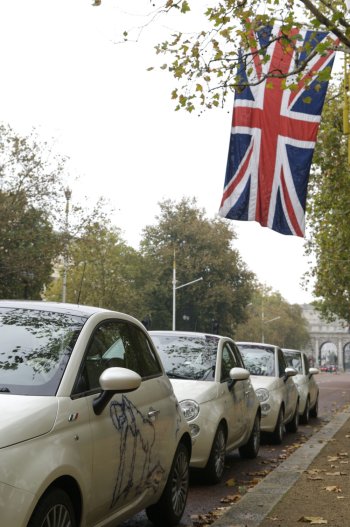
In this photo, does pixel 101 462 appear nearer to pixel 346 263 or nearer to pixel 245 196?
pixel 245 196

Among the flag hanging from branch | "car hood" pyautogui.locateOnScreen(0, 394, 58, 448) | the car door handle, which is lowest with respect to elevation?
the car door handle

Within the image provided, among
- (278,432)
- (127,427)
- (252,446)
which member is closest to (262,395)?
(278,432)

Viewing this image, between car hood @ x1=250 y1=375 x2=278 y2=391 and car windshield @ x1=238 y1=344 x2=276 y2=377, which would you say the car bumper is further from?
car windshield @ x1=238 y1=344 x2=276 y2=377

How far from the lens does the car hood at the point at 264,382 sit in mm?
12180

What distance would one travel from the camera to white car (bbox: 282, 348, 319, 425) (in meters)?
16.1

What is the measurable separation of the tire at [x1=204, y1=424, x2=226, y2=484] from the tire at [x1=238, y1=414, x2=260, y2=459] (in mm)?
1924

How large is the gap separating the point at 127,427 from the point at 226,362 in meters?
4.77

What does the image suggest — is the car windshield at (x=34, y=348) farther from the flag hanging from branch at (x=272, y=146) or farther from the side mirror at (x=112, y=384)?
the flag hanging from branch at (x=272, y=146)

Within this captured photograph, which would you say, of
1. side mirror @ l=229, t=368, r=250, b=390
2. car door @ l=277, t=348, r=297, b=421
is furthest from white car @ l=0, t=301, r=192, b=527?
car door @ l=277, t=348, r=297, b=421

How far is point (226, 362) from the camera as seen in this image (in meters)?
9.17

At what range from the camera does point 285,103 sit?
429 inches

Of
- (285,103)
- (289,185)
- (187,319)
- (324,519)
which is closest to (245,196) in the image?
(289,185)

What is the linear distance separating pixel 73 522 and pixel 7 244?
2634cm

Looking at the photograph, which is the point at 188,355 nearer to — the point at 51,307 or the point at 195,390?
the point at 195,390
